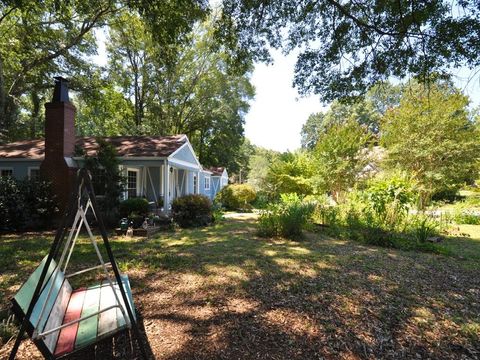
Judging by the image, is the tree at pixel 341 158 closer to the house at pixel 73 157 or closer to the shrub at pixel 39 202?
the house at pixel 73 157

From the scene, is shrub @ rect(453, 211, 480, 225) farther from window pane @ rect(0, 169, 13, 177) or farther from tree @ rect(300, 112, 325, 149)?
tree @ rect(300, 112, 325, 149)

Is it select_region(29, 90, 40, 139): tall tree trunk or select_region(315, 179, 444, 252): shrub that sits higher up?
select_region(29, 90, 40, 139): tall tree trunk

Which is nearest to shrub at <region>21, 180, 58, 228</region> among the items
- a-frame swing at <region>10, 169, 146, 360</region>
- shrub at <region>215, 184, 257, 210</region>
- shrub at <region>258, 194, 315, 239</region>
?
shrub at <region>258, 194, 315, 239</region>

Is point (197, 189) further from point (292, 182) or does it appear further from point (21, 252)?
point (21, 252)

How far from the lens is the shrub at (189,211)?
36.2ft

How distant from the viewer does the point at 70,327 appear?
8.25 feet

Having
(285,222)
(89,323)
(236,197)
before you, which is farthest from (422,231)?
(236,197)

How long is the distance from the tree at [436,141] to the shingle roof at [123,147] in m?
13.0

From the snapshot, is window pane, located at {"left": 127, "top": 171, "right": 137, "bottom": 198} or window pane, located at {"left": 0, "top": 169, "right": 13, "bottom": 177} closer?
window pane, located at {"left": 0, "top": 169, "right": 13, "bottom": 177}

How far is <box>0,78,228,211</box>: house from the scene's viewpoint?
10914mm

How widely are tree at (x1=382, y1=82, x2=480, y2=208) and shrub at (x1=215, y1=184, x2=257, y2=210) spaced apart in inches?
368

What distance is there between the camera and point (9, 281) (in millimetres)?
4473

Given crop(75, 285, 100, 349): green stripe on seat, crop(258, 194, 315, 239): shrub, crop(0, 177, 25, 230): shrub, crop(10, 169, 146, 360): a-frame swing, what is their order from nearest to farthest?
crop(10, 169, 146, 360): a-frame swing → crop(75, 285, 100, 349): green stripe on seat → crop(258, 194, 315, 239): shrub → crop(0, 177, 25, 230): shrub

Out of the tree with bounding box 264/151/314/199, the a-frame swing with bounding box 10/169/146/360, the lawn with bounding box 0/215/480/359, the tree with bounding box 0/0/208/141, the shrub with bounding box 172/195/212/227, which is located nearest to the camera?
the a-frame swing with bounding box 10/169/146/360
